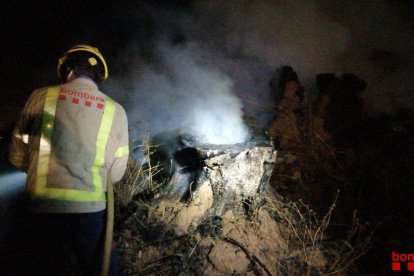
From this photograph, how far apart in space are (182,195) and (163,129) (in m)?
2.19

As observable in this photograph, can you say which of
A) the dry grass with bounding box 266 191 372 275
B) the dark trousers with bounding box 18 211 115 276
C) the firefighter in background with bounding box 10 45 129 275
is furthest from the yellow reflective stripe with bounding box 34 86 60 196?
the dry grass with bounding box 266 191 372 275

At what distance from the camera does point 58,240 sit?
7.29ft

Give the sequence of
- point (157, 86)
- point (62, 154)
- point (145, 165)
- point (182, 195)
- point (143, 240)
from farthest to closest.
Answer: point (157, 86) < point (145, 165) < point (182, 195) < point (143, 240) < point (62, 154)

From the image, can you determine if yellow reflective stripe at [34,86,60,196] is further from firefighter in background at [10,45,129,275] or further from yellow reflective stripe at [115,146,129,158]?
yellow reflective stripe at [115,146,129,158]

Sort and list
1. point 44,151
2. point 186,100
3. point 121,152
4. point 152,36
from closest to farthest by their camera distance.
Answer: point 44,151, point 121,152, point 186,100, point 152,36

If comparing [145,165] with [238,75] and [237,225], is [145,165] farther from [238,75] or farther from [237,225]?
[238,75]

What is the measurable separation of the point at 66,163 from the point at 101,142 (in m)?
0.30

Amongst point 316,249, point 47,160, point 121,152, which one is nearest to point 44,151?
point 47,160

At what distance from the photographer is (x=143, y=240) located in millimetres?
3680

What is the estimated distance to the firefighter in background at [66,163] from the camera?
83.8 inches

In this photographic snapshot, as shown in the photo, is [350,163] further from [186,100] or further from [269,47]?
[269,47]

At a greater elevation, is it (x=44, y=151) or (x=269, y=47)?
(x=269, y=47)

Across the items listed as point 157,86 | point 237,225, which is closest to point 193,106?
point 157,86

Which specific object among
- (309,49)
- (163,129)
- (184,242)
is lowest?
(184,242)
